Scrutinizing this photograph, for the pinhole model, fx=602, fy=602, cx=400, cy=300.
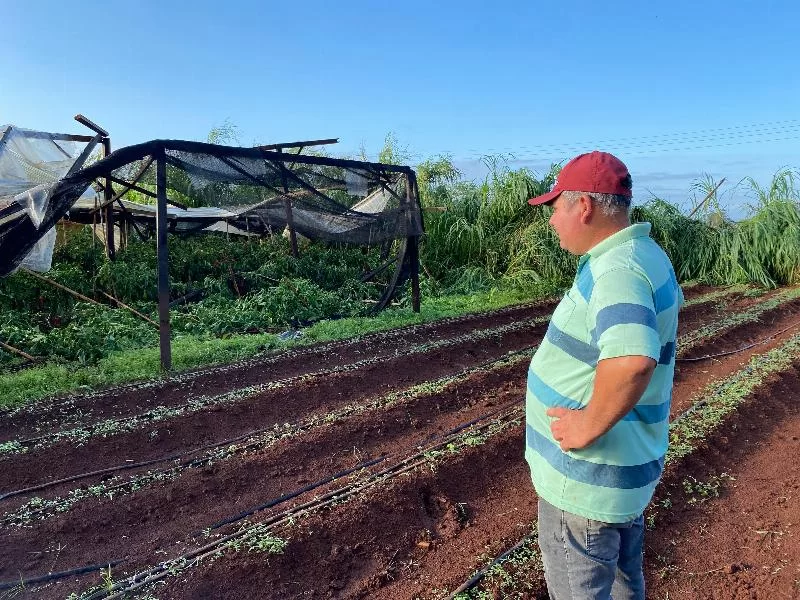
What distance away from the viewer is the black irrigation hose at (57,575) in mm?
2479

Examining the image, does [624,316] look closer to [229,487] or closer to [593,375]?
[593,375]

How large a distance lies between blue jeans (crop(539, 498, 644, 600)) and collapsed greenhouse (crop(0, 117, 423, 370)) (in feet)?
15.6

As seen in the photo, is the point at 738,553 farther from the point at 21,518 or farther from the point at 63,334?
the point at 63,334

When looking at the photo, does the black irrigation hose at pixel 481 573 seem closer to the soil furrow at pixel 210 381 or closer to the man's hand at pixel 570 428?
the man's hand at pixel 570 428

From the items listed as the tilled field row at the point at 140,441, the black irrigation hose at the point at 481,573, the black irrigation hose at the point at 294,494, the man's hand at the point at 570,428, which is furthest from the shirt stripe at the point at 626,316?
the tilled field row at the point at 140,441

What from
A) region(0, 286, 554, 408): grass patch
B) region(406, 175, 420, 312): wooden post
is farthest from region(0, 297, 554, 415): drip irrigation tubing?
region(406, 175, 420, 312): wooden post

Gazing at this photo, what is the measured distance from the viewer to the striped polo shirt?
53.8 inches

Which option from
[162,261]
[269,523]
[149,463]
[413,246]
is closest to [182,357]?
[162,261]

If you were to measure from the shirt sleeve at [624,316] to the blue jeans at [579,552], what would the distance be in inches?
18.3

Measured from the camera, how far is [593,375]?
1.46 meters

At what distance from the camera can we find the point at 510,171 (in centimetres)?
1341

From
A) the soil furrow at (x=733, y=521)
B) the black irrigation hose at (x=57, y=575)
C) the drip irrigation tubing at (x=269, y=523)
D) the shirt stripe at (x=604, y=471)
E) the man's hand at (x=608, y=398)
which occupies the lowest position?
the soil furrow at (x=733, y=521)

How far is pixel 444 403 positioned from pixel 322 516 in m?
1.86

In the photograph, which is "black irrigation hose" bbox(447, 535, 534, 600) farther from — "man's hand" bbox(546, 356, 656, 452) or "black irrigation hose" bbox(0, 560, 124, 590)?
"black irrigation hose" bbox(0, 560, 124, 590)
